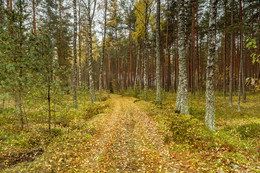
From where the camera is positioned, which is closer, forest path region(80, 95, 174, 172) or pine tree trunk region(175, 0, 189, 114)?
forest path region(80, 95, 174, 172)

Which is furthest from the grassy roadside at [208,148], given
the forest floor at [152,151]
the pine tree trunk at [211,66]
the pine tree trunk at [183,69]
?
the pine tree trunk at [183,69]

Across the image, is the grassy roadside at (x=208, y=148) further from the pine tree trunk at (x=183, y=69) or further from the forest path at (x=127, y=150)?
the pine tree trunk at (x=183, y=69)

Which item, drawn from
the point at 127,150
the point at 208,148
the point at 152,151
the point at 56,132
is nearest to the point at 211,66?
the point at 208,148

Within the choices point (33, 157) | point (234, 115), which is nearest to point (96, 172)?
point (33, 157)

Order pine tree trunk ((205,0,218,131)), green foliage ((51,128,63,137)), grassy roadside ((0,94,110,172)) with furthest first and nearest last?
green foliage ((51,128,63,137)), pine tree trunk ((205,0,218,131)), grassy roadside ((0,94,110,172))

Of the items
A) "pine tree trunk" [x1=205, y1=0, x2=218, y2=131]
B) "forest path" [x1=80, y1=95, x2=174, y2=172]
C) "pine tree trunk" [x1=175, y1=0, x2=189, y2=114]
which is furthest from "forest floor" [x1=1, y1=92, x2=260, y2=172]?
"pine tree trunk" [x1=175, y1=0, x2=189, y2=114]

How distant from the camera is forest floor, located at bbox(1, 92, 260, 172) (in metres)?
4.22

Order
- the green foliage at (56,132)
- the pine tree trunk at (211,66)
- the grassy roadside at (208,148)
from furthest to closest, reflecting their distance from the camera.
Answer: the green foliage at (56,132)
the pine tree trunk at (211,66)
the grassy roadside at (208,148)

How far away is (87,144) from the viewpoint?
5980 mm

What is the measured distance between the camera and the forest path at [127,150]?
14.7 ft

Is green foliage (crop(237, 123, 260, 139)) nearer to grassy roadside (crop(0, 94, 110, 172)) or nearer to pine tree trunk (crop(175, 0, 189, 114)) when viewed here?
pine tree trunk (crop(175, 0, 189, 114))

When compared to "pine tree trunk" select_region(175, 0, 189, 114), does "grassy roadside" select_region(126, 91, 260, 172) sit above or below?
below

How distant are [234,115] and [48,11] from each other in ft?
86.9

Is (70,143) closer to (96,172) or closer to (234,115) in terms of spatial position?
(96,172)
